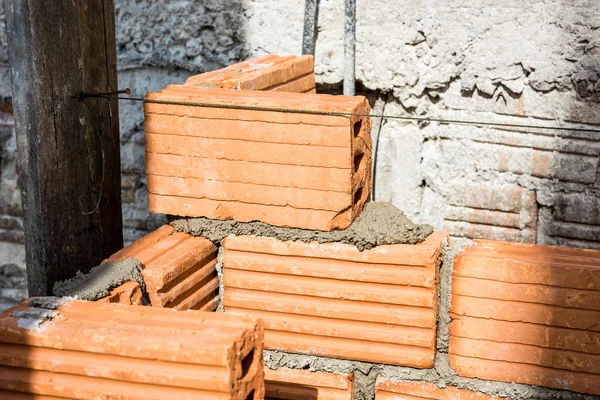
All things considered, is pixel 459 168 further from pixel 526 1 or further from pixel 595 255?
pixel 595 255

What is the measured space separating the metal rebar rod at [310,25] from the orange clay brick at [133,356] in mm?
2781

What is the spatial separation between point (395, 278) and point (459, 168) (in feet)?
6.21

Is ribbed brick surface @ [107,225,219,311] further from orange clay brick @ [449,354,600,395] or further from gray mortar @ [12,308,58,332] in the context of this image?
orange clay brick @ [449,354,600,395]

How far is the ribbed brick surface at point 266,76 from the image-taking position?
332cm

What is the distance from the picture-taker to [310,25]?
466 centimetres

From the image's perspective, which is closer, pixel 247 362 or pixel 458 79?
pixel 247 362

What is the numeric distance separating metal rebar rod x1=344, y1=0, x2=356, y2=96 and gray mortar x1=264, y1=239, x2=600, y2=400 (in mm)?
1901

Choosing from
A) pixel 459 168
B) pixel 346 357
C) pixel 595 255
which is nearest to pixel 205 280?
pixel 346 357

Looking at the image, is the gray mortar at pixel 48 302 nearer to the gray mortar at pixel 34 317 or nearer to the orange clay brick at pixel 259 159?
the gray mortar at pixel 34 317

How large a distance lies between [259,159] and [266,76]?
798mm

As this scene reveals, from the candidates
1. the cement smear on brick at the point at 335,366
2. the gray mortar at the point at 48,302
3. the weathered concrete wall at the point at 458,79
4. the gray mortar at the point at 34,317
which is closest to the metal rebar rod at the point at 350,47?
the weathered concrete wall at the point at 458,79

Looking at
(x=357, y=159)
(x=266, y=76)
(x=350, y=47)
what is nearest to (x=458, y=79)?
(x=350, y=47)

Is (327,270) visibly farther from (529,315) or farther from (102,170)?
(102,170)

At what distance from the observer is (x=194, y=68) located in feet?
16.3
